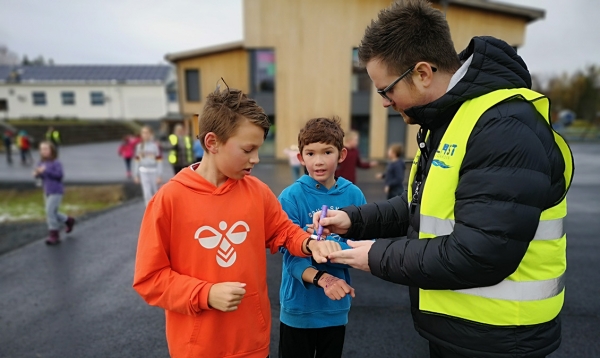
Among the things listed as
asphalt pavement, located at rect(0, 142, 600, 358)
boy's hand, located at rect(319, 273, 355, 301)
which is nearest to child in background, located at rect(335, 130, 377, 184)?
asphalt pavement, located at rect(0, 142, 600, 358)

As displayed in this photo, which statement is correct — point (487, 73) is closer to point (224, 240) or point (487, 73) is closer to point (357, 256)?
point (357, 256)

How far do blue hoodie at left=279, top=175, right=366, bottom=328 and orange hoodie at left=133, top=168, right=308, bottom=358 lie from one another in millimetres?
344

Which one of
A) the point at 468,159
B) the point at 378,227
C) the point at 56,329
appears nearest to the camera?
the point at 468,159

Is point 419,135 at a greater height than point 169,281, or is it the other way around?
point 419,135

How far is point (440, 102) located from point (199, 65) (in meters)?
21.6

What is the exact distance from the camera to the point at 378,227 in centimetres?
202

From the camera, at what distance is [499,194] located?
1.18 meters

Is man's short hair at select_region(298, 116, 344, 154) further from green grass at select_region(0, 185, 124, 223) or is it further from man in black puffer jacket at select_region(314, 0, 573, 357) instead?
green grass at select_region(0, 185, 124, 223)

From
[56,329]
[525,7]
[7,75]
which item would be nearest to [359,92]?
[525,7]

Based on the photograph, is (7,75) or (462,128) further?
(7,75)

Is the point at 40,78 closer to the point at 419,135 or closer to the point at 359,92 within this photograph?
the point at 359,92

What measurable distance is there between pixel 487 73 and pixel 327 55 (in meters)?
16.8

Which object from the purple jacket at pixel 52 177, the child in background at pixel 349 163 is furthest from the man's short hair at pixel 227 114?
the purple jacket at pixel 52 177

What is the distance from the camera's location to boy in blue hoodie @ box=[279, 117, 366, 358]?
221cm
